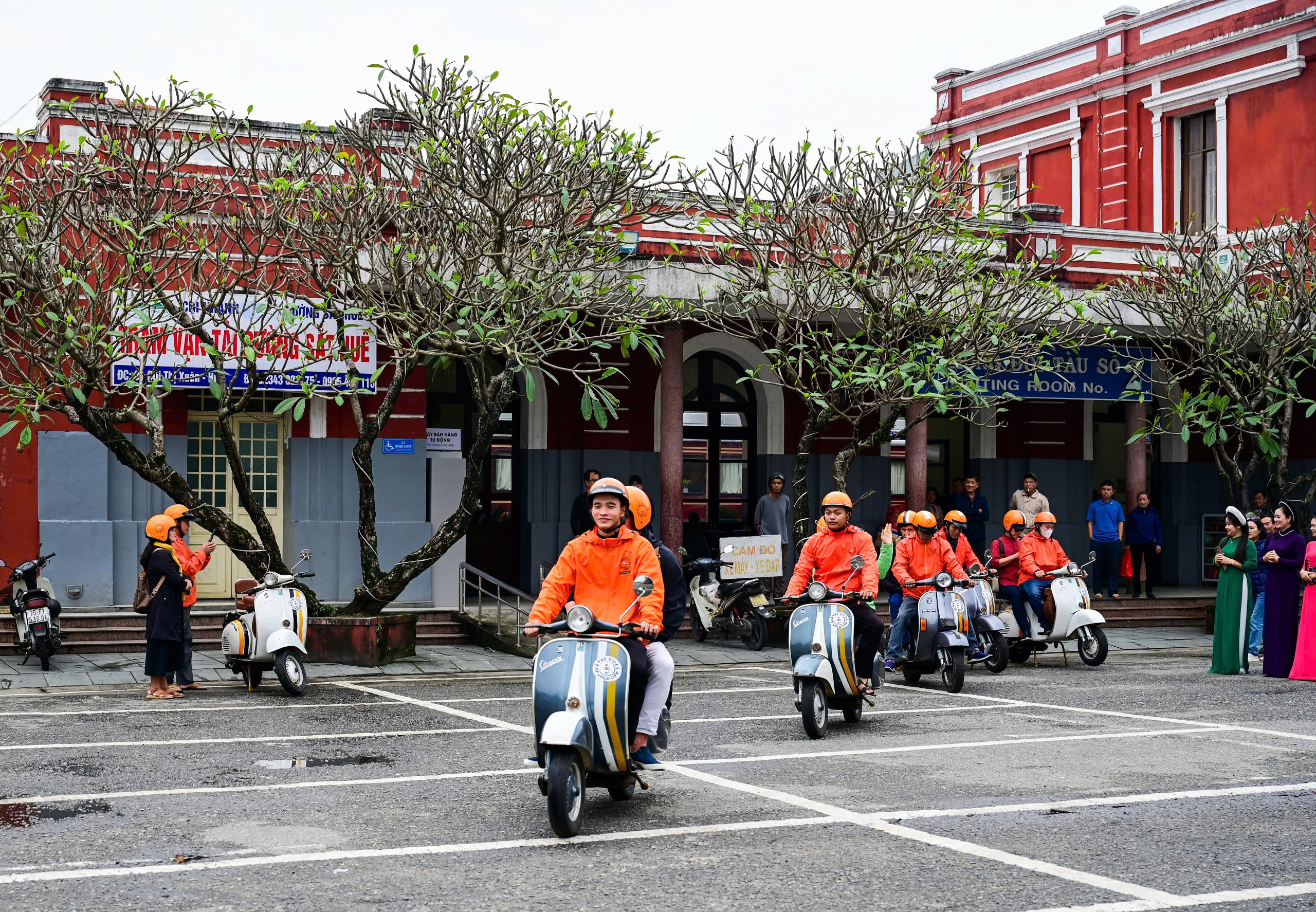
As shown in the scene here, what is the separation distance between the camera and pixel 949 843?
6434 millimetres

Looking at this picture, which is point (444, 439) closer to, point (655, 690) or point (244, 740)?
point (244, 740)

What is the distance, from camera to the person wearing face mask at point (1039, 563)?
49.6ft

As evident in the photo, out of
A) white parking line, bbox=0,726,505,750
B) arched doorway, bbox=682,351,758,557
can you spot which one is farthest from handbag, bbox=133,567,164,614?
Result: arched doorway, bbox=682,351,758,557

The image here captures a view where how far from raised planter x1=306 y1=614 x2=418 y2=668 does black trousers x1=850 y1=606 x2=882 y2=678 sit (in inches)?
229

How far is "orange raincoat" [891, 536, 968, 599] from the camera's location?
1297 centimetres

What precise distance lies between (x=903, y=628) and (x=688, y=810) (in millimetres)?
6324

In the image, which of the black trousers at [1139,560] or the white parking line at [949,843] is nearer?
the white parking line at [949,843]

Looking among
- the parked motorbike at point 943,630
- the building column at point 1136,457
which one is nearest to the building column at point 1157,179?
the building column at point 1136,457

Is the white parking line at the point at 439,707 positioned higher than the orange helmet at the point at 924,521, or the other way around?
the orange helmet at the point at 924,521

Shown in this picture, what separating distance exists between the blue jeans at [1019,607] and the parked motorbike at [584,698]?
875cm

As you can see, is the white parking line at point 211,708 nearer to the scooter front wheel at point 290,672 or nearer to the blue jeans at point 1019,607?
the scooter front wheel at point 290,672

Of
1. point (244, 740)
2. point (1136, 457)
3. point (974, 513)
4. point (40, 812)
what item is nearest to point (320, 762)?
point (244, 740)

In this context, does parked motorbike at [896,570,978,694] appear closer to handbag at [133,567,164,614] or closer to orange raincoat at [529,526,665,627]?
orange raincoat at [529,526,665,627]

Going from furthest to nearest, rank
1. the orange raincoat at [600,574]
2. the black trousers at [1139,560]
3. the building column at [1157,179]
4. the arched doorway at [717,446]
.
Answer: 1. the building column at [1157,179]
2. the arched doorway at [717,446]
3. the black trousers at [1139,560]
4. the orange raincoat at [600,574]
